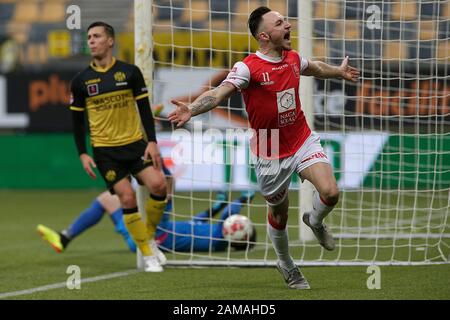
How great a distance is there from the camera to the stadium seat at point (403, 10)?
31.4 ft

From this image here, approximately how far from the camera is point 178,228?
31.0 feet

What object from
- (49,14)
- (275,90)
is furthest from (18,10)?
(275,90)

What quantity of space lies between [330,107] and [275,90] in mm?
6783

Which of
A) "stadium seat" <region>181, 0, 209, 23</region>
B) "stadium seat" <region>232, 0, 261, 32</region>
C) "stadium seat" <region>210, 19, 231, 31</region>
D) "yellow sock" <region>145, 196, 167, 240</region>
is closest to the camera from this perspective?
"yellow sock" <region>145, 196, 167, 240</region>

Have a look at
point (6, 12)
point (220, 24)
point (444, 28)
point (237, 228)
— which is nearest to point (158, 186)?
point (237, 228)

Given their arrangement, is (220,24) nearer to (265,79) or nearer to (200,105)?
(265,79)

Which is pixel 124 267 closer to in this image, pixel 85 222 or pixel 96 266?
pixel 96 266

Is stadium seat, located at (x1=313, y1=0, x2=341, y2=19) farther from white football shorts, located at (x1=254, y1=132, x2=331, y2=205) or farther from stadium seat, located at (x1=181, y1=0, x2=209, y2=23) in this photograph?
stadium seat, located at (x1=181, y1=0, x2=209, y2=23)

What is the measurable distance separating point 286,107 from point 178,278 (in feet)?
5.98

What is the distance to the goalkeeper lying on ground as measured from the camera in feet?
30.7

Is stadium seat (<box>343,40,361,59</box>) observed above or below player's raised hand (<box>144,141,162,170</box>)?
above

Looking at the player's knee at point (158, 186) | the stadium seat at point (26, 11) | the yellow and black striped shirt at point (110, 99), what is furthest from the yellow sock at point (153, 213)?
the stadium seat at point (26, 11)

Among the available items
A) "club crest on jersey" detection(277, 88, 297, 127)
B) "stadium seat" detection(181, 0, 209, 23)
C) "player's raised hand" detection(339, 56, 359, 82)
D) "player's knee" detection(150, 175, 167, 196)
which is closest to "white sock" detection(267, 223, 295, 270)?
"club crest on jersey" detection(277, 88, 297, 127)

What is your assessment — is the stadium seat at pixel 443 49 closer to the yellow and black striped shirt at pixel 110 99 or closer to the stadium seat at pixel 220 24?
the yellow and black striped shirt at pixel 110 99
